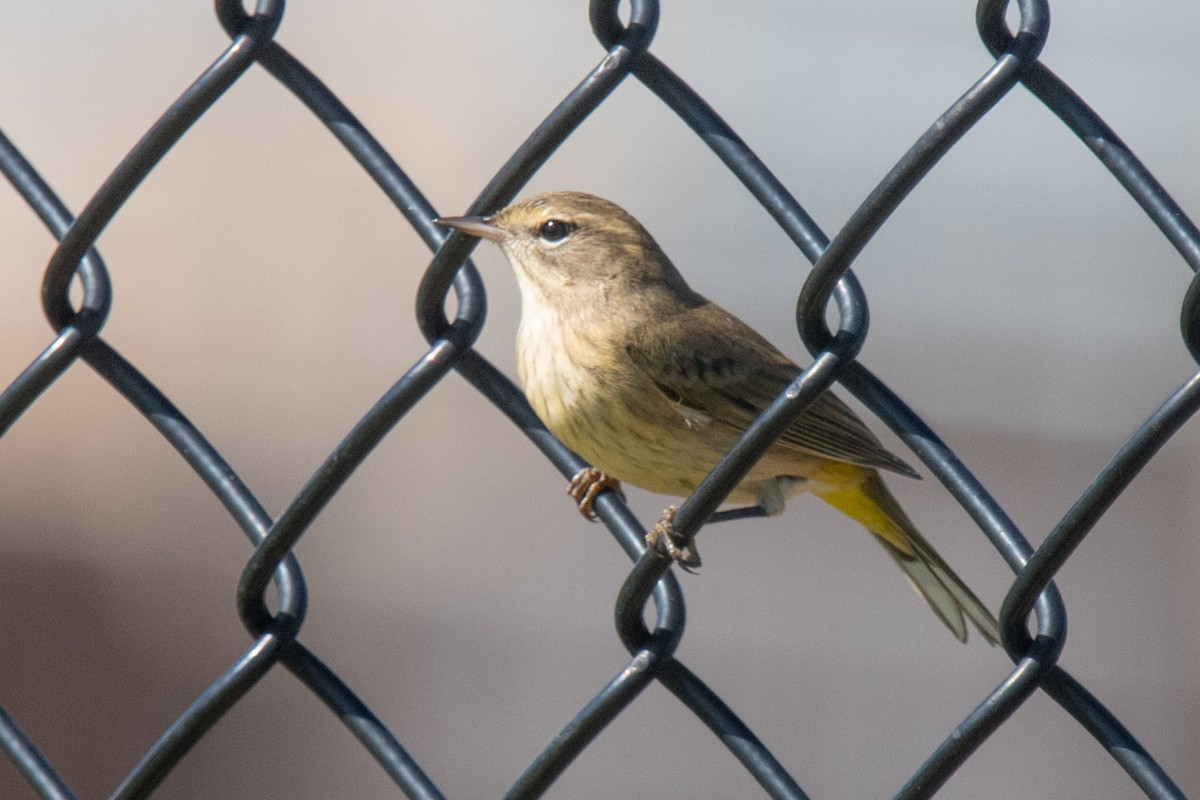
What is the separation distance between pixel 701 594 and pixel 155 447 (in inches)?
104

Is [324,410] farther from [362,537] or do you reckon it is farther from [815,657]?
[815,657]

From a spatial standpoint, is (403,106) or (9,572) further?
(403,106)

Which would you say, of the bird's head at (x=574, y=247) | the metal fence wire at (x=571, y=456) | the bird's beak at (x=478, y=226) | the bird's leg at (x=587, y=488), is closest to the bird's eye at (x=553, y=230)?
the bird's head at (x=574, y=247)

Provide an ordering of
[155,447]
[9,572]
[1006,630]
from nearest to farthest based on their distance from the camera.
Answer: [1006,630], [9,572], [155,447]

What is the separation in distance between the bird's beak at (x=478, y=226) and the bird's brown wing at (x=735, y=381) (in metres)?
0.32

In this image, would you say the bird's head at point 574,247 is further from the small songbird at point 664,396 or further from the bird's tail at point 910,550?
the bird's tail at point 910,550

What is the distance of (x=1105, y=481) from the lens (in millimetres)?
1218

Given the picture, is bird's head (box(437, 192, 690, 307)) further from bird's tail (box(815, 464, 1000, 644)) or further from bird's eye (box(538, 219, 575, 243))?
bird's tail (box(815, 464, 1000, 644))

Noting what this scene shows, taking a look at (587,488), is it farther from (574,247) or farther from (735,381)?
(574,247)

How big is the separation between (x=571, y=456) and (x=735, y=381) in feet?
3.00

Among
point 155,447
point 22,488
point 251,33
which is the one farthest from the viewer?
point 155,447

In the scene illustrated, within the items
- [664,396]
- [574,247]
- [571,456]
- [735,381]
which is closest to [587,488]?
[664,396]

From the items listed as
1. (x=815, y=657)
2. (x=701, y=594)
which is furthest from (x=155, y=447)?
(x=815, y=657)

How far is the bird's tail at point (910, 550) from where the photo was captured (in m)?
2.77
